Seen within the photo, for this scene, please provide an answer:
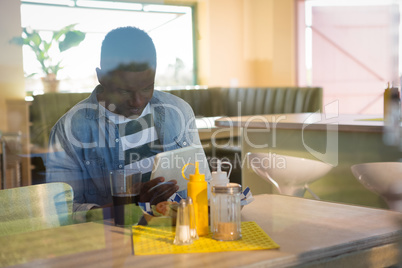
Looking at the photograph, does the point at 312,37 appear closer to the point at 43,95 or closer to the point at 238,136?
the point at 238,136

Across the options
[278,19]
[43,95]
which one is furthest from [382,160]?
[43,95]

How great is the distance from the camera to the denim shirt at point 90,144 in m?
1.59

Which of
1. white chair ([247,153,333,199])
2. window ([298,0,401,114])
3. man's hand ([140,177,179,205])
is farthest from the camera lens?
window ([298,0,401,114])

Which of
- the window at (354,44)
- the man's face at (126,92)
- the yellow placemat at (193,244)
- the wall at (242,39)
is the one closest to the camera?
the yellow placemat at (193,244)

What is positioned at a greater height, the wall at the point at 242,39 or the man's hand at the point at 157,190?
the wall at the point at 242,39

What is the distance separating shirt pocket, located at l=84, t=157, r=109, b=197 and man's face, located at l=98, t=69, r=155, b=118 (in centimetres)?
18

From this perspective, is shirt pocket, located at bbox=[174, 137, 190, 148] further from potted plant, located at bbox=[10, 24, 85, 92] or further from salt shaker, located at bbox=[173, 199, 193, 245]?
salt shaker, located at bbox=[173, 199, 193, 245]

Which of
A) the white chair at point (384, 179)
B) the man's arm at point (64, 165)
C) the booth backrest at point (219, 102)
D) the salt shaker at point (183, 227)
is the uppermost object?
the booth backrest at point (219, 102)

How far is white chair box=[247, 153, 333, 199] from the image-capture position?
193cm

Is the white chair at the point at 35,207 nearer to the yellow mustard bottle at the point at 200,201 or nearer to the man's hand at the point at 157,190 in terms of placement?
the man's hand at the point at 157,190

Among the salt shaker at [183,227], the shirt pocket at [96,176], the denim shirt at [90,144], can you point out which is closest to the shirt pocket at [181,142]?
the denim shirt at [90,144]

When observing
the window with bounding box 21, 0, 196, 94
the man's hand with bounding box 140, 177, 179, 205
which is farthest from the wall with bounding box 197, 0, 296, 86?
the man's hand with bounding box 140, 177, 179, 205

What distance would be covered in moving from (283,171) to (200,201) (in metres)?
0.90

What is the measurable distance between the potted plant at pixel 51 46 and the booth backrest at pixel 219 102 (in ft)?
0.18
